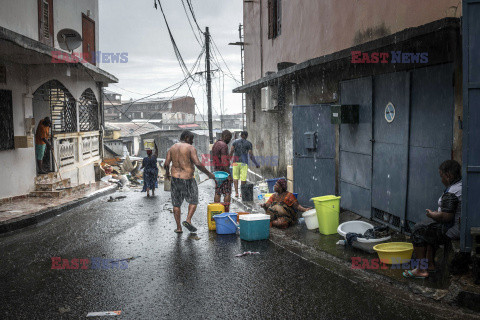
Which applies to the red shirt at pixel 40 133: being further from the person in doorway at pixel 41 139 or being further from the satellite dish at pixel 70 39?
the satellite dish at pixel 70 39

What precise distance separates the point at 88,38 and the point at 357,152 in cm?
1501

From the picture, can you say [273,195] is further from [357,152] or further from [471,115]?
[471,115]

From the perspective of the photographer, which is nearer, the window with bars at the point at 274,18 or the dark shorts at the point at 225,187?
the dark shorts at the point at 225,187

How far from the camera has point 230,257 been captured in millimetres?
→ 7207

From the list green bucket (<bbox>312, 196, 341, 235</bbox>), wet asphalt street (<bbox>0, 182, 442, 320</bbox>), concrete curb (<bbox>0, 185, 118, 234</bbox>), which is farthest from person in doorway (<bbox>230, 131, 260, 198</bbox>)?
green bucket (<bbox>312, 196, 341, 235</bbox>)

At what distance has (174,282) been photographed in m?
5.98

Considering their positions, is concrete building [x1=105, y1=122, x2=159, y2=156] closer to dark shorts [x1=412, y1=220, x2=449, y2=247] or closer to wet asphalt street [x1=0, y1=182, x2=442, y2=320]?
wet asphalt street [x1=0, y1=182, x2=442, y2=320]

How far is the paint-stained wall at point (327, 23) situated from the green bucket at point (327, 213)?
3328 mm

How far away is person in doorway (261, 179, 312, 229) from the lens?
30.4 feet

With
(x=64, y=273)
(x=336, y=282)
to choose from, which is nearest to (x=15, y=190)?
(x=64, y=273)

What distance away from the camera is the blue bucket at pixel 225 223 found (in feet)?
28.7

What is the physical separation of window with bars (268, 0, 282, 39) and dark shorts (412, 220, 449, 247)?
11519 millimetres

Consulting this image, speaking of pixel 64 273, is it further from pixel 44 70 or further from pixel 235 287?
pixel 44 70

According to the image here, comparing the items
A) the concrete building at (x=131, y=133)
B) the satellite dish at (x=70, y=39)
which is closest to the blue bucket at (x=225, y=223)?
the satellite dish at (x=70, y=39)
